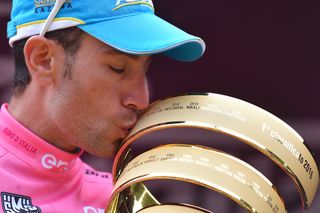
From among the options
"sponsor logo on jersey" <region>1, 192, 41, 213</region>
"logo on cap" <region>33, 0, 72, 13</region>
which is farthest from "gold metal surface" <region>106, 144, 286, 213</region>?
"logo on cap" <region>33, 0, 72, 13</region>

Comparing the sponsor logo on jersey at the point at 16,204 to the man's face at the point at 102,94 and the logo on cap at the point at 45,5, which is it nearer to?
the man's face at the point at 102,94

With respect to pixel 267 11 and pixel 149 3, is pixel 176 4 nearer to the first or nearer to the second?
pixel 267 11

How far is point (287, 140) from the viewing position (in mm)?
1720

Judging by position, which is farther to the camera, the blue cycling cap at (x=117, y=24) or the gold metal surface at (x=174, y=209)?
the blue cycling cap at (x=117, y=24)

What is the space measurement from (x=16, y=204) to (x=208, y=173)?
1.77 feet

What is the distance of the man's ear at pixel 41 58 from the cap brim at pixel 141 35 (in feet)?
0.33

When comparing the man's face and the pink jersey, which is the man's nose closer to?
the man's face

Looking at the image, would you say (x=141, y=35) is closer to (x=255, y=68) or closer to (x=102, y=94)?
(x=102, y=94)

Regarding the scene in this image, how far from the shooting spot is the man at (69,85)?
1.88 m

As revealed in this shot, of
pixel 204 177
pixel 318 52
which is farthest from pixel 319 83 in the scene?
pixel 204 177

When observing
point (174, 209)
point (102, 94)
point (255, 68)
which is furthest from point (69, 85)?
point (255, 68)

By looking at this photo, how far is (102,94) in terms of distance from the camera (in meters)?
1.88

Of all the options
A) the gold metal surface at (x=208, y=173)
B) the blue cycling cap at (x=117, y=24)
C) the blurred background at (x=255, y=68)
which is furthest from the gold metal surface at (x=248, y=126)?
the blurred background at (x=255, y=68)

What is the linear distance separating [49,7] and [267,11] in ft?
6.08
